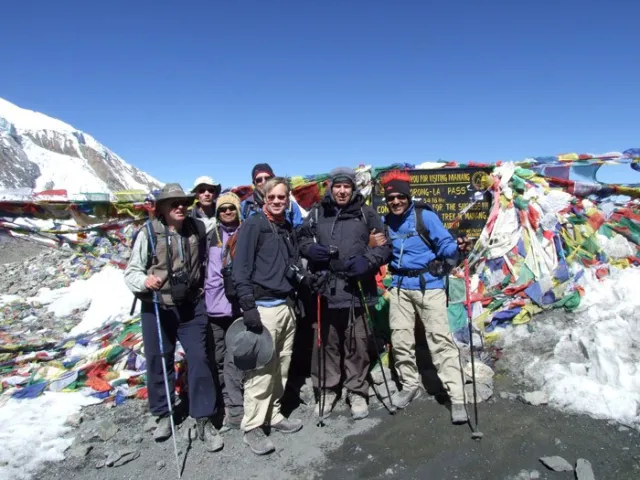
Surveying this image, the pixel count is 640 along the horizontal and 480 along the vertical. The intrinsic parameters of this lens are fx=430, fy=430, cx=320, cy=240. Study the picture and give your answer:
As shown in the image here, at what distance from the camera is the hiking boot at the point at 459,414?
4324 millimetres

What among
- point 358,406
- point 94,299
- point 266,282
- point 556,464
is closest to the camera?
point 556,464

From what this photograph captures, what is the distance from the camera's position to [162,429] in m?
4.52

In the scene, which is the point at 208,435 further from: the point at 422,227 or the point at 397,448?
the point at 422,227

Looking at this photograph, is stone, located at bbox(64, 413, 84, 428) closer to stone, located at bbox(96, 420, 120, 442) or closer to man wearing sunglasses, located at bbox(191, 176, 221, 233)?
stone, located at bbox(96, 420, 120, 442)

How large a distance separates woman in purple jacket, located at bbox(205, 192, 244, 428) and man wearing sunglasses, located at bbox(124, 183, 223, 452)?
0.14m

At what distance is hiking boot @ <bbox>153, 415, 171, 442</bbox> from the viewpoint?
14.7 feet

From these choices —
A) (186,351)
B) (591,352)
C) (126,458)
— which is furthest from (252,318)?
(591,352)

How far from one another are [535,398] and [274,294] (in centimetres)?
301

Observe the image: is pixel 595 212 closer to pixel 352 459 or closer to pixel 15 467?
pixel 352 459

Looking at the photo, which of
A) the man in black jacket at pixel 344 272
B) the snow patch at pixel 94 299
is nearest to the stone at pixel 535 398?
the man in black jacket at pixel 344 272

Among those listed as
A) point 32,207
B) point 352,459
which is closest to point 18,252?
point 32,207

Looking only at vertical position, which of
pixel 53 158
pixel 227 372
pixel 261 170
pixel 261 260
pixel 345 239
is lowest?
pixel 227 372

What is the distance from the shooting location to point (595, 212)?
721cm

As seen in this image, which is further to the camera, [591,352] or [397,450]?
[591,352]
